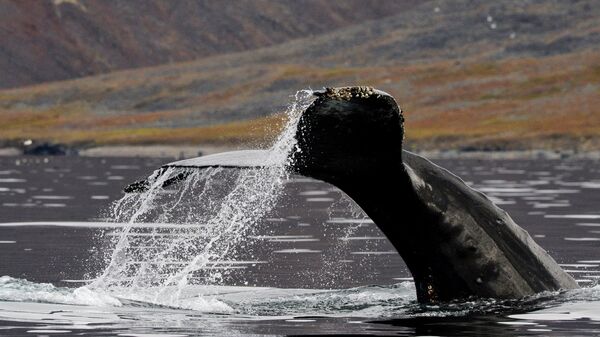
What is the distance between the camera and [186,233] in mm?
29078

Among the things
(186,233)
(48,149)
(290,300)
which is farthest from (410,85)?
(290,300)

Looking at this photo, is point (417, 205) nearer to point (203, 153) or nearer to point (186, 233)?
point (186, 233)

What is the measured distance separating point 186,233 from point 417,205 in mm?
16244

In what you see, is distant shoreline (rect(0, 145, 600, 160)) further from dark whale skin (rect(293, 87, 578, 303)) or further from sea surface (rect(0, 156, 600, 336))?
dark whale skin (rect(293, 87, 578, 303))

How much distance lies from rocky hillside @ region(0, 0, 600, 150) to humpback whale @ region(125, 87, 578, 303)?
8325 centimetres

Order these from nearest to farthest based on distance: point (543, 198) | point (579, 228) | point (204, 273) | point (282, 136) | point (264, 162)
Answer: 1. point (264, 162)
2. point (282, 136)
3. point (204, 273)
4. point (579, 228)
5. point (543, 198)

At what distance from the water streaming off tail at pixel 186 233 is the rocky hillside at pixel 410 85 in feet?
218

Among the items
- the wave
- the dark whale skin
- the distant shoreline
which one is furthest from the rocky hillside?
the dark whale skin

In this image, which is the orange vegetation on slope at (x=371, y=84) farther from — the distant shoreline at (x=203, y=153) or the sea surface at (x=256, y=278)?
the sea surface at (x=256, y=278)

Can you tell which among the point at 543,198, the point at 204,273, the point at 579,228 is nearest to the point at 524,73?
the point at 543,198

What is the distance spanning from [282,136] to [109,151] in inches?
4034

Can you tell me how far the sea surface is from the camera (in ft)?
45.1

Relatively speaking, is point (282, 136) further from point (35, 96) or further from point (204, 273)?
point (35, 96)

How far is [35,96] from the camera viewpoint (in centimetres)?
16650
